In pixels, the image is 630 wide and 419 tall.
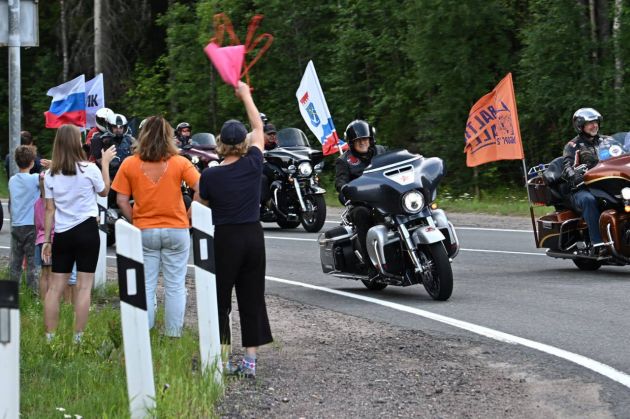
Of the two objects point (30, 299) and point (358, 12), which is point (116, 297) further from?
point (358, 12)

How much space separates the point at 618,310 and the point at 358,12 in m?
23.7

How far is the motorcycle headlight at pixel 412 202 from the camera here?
39.2 ft

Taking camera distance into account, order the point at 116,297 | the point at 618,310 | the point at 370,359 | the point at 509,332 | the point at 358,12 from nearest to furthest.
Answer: the point at 370,359 < the point at 509,332 < the point at 618,310 < the point at 116,297 < the point at 358,12

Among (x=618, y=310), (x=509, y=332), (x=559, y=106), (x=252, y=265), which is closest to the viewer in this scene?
(x=252, y=265)

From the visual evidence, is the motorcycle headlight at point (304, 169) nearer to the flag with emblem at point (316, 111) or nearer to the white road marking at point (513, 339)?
the flag with emblem at point (316, 111)

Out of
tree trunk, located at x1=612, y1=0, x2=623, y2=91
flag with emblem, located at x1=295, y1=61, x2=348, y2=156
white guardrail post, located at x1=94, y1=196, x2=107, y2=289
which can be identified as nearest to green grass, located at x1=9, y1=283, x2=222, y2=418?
white guardrail post, located at x1=94, y1=196, x2=107, y2=289

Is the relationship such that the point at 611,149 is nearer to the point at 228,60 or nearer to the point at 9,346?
the point at 228,60

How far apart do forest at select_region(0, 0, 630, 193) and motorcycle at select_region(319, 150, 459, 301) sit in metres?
14.2

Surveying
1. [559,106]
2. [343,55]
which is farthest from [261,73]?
[559,106]

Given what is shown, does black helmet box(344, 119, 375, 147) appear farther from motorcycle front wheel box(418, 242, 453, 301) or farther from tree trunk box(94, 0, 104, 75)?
tree trunk box(94, 0, 104, 75)

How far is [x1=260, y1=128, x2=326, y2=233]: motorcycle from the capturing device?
2042 cm

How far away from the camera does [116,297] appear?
1262cm

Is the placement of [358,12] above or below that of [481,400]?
above

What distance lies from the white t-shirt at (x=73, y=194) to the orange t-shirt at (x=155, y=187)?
32cm
